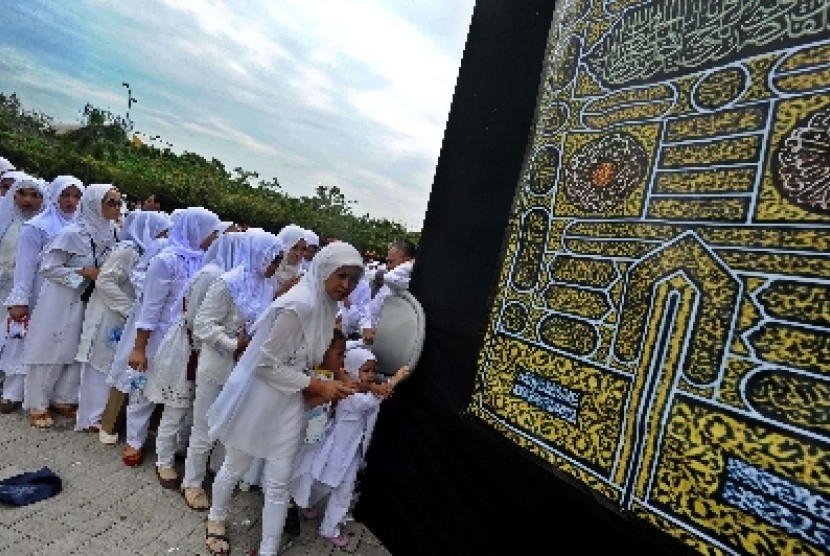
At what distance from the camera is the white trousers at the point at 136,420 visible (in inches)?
135

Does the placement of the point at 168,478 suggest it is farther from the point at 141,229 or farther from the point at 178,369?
the point at 141,229

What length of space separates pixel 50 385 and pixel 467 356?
10.6 ft

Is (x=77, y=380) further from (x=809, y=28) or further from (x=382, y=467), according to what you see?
(x=809, y=28)

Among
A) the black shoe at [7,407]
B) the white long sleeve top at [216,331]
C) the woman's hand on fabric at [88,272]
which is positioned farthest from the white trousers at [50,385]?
the white long sleeve top at [216,331]

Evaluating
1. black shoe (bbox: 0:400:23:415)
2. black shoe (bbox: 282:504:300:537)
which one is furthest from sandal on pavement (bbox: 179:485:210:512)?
black shoe (bbox: 0:400:23:415)

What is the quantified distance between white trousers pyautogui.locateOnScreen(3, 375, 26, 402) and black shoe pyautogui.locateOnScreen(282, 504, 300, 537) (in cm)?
246

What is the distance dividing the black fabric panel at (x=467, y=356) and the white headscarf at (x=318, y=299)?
749 mm

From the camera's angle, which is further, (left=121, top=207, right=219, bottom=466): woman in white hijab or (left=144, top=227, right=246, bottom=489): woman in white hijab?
(left=121, top=207, right=219, bottom=466): woman in white hijab

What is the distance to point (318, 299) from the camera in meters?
2.42

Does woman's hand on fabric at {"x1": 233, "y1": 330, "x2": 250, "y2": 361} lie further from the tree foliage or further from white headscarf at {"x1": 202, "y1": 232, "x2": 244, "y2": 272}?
the tree foliage

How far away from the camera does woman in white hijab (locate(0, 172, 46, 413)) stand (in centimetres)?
370

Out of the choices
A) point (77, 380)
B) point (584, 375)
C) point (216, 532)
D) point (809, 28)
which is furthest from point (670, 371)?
point (77, 380)

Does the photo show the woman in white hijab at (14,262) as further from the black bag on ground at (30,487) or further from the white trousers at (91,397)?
the black bag on ground at (30,487)

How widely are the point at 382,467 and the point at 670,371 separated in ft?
6.93
